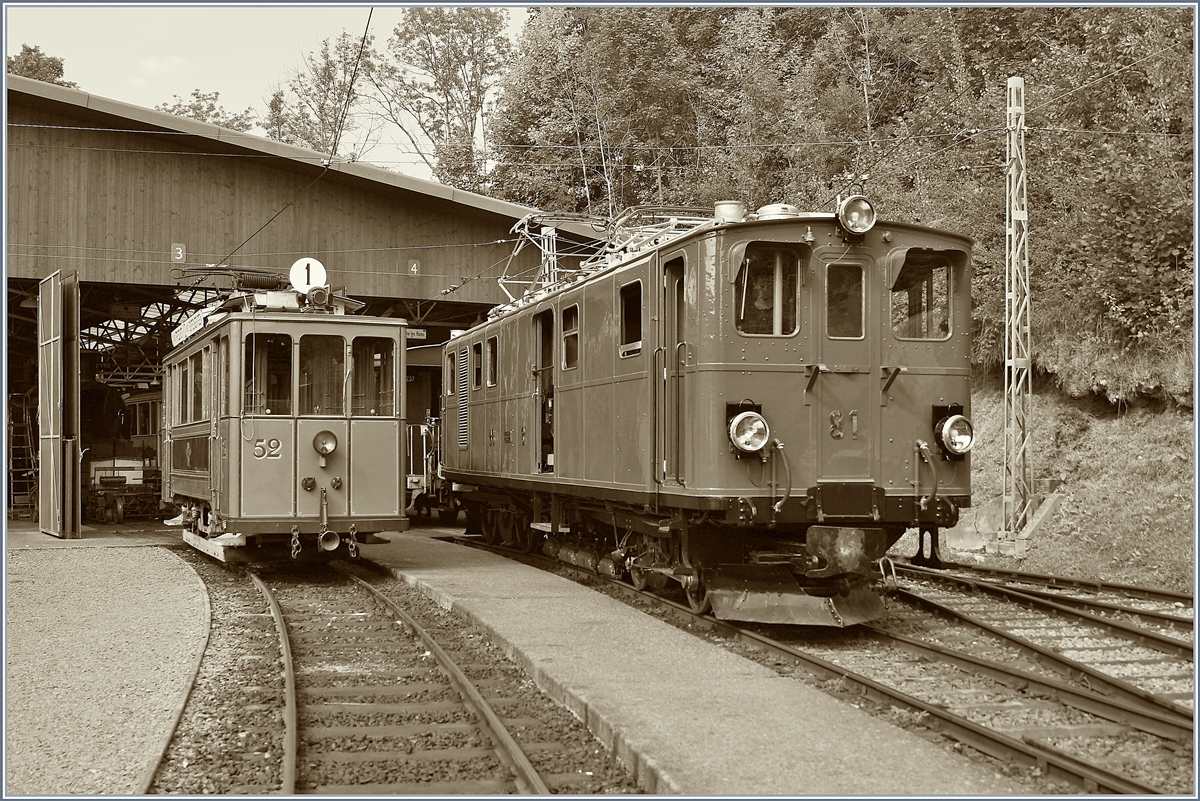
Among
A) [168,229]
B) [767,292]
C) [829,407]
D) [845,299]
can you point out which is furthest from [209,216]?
[829,407]

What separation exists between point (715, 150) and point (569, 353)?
2081 cm

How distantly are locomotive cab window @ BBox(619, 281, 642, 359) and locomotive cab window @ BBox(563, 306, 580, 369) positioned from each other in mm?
1283

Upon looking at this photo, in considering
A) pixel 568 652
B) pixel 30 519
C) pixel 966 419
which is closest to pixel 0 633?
pixel 568 652

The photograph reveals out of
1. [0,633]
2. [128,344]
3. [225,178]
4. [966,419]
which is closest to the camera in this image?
[0,633]

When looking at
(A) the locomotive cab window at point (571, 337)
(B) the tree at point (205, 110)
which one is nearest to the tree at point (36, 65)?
(B) the tree at point (205, 110)

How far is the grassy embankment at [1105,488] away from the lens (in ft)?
41.4

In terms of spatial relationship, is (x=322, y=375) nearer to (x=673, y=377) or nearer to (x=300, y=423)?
(x=300, y=423)

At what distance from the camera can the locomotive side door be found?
8.45 meters

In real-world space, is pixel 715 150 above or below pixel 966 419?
above

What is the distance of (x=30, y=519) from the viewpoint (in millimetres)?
22328

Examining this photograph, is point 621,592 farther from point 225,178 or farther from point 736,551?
point 225,178

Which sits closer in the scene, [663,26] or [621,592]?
[621,592]

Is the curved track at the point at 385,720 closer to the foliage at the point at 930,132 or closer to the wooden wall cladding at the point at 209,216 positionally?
the foliage at the point at 930,132

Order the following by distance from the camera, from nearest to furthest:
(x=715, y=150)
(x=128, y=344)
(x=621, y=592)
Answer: (x=621, y=592)
(x=128, y=344)
(x=715, y=150)
